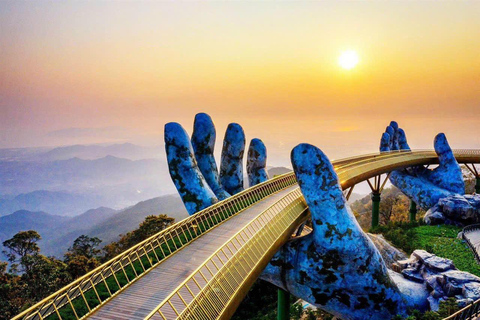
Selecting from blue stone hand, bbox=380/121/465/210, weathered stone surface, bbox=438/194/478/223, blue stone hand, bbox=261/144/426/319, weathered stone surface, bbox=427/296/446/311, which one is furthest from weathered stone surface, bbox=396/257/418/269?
blue stone hand, bbox=380/121/465/210

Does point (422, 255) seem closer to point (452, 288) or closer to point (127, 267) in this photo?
point (452, 288)

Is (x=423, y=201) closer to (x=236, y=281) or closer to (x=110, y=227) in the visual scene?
(x=236, y=281)

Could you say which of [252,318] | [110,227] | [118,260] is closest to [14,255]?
[252,318]

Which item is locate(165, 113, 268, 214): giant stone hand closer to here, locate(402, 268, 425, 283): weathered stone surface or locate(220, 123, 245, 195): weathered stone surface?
locate(220, 123, 245, 195): weathered stone surface

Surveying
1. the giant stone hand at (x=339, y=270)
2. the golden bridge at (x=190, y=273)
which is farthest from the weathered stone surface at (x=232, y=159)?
the giant stone hand at (x=339, y=270)

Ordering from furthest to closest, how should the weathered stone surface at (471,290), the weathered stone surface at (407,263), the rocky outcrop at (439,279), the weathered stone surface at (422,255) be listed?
the weathered stone surface at (407,263), the weathered stone surface at (422,255), the rocky outcrop at (439,279), the weathered stone surface at (471,290)

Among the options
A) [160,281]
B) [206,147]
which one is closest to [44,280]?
[206,147]

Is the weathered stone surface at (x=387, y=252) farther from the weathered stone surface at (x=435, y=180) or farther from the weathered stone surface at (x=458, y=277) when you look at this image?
the weathered stone surface at (x=435, y=180)
